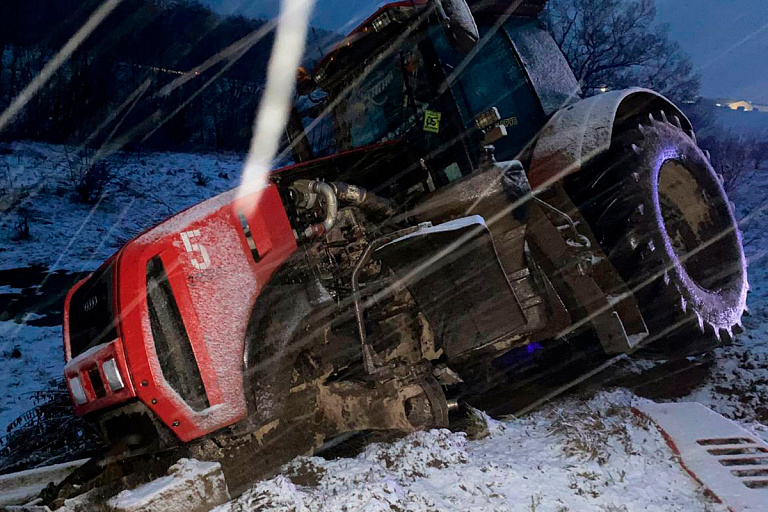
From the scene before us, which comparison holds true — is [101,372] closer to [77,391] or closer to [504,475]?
[77,391]

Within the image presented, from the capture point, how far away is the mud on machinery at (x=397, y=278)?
2238 mm

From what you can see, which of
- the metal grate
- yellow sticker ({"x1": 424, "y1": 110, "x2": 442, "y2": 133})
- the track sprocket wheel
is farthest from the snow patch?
yellow sticker ({"x1": 424, "y1": 110, "x2": 442, "y2": 133})

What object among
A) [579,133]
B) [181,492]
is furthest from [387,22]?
[181,492]

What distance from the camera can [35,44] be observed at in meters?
19.6

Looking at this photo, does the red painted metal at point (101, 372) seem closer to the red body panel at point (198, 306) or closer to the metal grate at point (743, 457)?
the red body panel at point (198, 306)

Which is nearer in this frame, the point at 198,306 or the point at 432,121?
the point at 198,306

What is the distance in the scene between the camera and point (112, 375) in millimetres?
2193

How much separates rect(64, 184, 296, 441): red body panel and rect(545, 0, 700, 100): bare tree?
1313cm

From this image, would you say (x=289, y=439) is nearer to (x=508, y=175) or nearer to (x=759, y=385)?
(x=508, y=175)

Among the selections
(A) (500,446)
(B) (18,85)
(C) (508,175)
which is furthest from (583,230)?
(B) (18,85)

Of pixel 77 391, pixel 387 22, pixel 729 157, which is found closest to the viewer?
pixel 77 391

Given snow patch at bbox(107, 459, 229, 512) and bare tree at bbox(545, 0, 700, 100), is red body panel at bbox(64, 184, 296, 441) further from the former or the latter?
bare tree at bbox(545, 0, 700, 100)

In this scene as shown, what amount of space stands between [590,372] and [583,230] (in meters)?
1.47

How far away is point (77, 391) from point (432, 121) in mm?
2818
